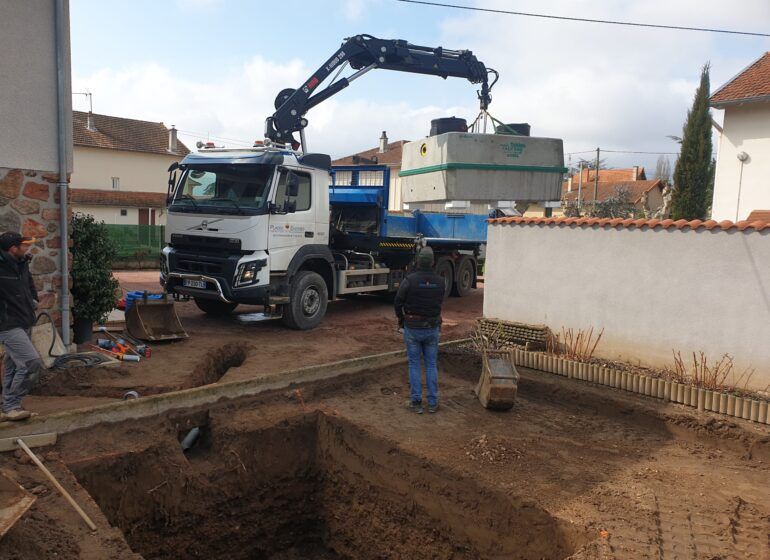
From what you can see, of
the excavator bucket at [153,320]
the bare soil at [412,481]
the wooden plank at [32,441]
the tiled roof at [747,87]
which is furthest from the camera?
the tiled roof at [747,87]

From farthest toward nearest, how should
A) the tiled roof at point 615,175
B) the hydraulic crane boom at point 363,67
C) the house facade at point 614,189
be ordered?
the tiled roof at point 615,175 < the house facade at point 614,189 < the hydraulic crane boom at point 363,67

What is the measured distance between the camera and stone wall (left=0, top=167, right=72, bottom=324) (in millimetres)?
6371

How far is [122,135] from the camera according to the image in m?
34.7

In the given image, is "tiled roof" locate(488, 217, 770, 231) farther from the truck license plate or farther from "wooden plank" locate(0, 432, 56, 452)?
"wooden plank" locate(0, 432, 56, 452)

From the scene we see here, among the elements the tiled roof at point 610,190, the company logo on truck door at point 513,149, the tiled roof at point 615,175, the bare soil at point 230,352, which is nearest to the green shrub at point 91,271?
the bare soil at point 230,352

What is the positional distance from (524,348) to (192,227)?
5425 millimetres

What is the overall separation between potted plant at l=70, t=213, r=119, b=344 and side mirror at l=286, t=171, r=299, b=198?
2.75 m

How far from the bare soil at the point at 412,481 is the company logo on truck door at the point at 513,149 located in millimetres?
3413

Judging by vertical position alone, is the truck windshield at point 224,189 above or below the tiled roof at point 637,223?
above

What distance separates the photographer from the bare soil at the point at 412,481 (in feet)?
14.0

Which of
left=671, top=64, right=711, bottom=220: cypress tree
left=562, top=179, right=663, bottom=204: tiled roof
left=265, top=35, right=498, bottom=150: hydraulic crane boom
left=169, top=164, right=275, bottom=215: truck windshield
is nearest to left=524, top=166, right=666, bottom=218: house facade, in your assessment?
left=562, top=179, right=663, bottom=204: tiled roof

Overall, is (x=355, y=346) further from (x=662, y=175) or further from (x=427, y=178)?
(x=662, y=175)

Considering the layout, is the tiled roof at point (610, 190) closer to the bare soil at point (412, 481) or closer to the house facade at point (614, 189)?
the house facade at point (614, 189)

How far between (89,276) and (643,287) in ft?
23.1
